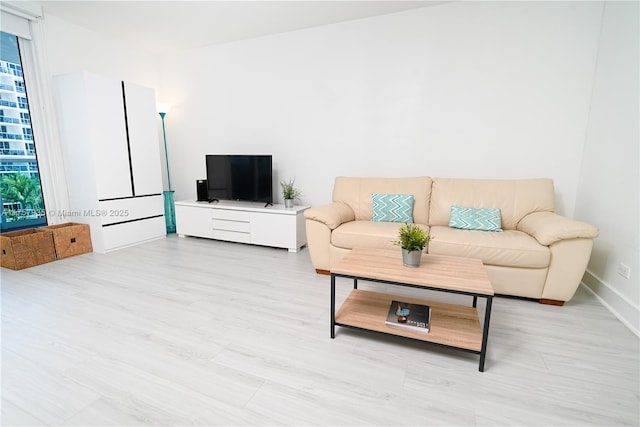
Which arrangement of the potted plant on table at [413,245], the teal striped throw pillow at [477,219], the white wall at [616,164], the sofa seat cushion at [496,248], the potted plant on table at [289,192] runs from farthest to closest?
the potted plant on table at [289,192] → the teal striped throw pillow at [477,219] → the sofa seat cushion at [496,248] → the white wall at [616,164] → the potted plant on table at [413,245]

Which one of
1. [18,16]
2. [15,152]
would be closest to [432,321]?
[15,152]

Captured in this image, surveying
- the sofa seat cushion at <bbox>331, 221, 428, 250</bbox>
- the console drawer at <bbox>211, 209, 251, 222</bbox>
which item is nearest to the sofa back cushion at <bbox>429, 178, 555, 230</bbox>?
the sofa seat cushion at <bbox>331, 221, 428, 250</bbox>

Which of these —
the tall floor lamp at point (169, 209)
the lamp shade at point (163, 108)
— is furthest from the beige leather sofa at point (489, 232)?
the lamp shade at point (163, 108)

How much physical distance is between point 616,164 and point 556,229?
774 millimetres

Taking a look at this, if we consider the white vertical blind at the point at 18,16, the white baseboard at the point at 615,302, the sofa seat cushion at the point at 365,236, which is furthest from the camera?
the white vertical blind at the point at 18,16

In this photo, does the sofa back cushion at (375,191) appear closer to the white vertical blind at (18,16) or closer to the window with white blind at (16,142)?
the window with white blind at (16,142)

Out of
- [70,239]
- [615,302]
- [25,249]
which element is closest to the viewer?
[615,302]

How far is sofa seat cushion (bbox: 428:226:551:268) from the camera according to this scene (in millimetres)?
2168

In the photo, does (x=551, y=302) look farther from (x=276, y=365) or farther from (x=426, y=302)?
(x=276, y=365)

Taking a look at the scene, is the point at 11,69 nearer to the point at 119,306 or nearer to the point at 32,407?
the point at 119,306

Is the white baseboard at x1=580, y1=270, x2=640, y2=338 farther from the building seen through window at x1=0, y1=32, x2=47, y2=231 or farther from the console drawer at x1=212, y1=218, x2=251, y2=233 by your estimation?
the building seen through window at x1=0, y1=32, x2=47, y2=231

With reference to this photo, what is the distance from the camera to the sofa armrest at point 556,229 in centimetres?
206

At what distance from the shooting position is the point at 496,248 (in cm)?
Result: 223

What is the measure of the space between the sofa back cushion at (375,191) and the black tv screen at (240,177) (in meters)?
0.95
